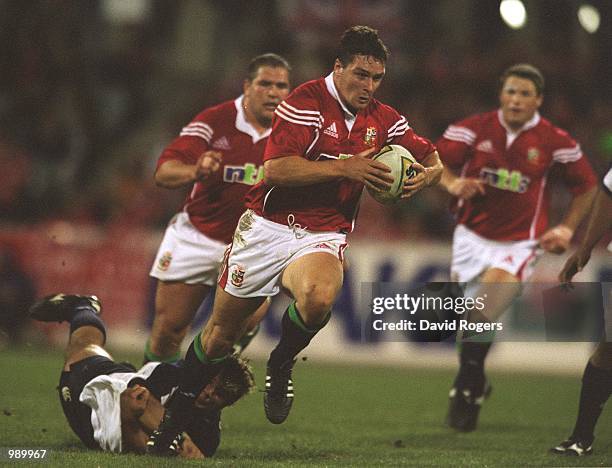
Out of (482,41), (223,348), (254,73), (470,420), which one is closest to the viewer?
(223,348)

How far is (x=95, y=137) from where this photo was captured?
15.8 m

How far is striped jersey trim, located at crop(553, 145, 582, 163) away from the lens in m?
8.42

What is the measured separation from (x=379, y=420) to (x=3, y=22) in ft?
35.6

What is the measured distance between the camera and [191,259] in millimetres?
7574

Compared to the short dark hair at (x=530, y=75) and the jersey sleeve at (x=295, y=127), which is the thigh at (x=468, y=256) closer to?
the short dark hair at (x=530, y=75)

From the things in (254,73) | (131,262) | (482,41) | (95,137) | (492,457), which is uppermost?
(482,41)

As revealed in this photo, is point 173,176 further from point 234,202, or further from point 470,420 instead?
point 470,420

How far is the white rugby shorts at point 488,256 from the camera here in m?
8.26

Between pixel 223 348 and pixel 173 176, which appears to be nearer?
pixel 223 348

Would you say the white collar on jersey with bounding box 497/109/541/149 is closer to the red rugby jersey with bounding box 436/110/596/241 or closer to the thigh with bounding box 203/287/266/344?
the red rugby jersey with bounding box 436/110/596/241

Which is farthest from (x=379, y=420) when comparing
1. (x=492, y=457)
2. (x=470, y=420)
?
(x=492, y=457)

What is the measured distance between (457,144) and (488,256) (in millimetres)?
910

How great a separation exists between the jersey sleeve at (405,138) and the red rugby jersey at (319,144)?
0.05 meters

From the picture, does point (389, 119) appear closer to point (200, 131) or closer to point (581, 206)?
point (200, 131)
